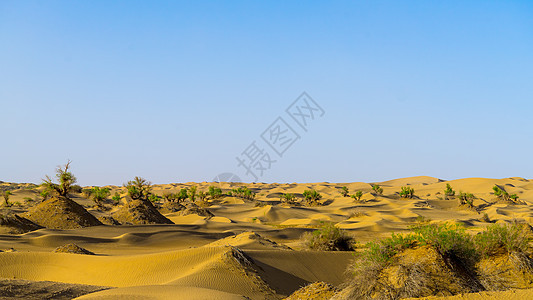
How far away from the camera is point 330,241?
1680cm

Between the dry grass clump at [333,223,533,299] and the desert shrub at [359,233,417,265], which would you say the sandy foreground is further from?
the desert shrub at [359,233,417,265]

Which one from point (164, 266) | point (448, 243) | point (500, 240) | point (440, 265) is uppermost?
point (448, 243)

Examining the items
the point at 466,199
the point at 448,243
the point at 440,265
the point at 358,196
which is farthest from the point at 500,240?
the point at 358,196

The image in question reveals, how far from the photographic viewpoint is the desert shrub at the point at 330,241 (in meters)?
16.7

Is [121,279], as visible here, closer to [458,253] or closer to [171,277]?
[171,277]

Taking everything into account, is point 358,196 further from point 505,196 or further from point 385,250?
point 385,250

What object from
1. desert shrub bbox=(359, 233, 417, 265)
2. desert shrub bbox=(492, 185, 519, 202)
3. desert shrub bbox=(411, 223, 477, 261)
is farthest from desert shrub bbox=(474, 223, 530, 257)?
desert shrub bbox=(492, 185, 519, 202)

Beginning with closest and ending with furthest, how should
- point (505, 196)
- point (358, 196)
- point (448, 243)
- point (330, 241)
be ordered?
point (448, 243)
point (330, 241)
point (505, 196)
point (358, 196)

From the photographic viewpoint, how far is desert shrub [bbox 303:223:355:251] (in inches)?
658

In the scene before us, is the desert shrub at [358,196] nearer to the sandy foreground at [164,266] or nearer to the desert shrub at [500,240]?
the sandy foreground at [164,266]

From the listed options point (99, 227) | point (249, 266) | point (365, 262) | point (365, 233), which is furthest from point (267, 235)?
point (365, 262)

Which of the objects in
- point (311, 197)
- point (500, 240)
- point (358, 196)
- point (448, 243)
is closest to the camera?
point (448, 243)

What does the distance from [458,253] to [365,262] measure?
1.94 m

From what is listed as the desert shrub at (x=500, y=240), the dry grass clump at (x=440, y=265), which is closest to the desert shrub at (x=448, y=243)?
the dry grass clump at (x=440, y=265)
